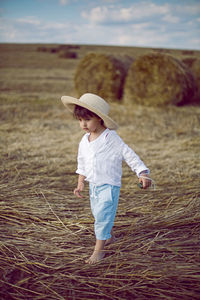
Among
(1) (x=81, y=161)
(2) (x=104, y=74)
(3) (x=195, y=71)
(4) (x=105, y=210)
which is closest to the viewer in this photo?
(4) (x=105, y=210)

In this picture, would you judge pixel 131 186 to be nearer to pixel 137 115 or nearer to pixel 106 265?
pixel 106 265

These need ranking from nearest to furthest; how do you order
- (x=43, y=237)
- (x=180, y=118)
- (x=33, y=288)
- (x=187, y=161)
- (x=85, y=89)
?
(x=33, y=288) < (x=43, y=237) < (x=187, y=161) < (x=180, y=118) < (x=85, y=89)

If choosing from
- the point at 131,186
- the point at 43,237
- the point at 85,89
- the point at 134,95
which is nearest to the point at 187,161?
the point at 131,186

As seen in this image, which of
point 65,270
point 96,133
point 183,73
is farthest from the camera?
point 183,73

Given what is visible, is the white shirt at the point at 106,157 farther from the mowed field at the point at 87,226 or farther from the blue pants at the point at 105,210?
the mowed field at the point at 87,226

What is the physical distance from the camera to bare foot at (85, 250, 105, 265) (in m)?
2.07

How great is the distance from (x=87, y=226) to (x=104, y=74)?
571 centimetres

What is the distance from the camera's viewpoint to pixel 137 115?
664 cm

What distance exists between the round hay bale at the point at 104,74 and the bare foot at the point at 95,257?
5952 mm

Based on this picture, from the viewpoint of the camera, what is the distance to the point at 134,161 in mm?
2061

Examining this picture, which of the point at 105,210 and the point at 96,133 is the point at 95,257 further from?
the point at 96,133

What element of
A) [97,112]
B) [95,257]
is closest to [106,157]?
[97,112]

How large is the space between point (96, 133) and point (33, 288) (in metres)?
1.10

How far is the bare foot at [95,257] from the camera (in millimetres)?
2074
